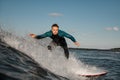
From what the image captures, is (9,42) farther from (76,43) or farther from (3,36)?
(76,43)

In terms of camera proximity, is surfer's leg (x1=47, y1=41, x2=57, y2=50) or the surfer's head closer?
the surfer's head

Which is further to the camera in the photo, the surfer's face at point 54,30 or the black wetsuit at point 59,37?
the black wetsuit at point 59,37

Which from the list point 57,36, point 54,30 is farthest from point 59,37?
point 54,30

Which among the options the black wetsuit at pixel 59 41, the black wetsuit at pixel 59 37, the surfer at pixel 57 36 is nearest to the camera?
the surfer at pixel 57 36

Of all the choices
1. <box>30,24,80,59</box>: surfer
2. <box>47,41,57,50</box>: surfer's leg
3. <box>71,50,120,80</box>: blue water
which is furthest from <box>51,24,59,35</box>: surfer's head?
<box>71,50,120,80</box>: blue water

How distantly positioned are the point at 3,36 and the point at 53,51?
135 inches

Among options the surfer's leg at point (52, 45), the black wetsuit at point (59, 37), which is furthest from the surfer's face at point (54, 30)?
the surfer's leg at point (52, 45)

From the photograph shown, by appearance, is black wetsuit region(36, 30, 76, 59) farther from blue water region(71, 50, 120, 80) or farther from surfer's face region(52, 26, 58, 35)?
blue water region(71, 50, 120, 80)

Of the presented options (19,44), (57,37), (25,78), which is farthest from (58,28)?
(25,78)

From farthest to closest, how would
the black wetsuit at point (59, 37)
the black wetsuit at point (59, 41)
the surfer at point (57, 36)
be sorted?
the black wetsuit at point (59, 41), the black wetsuit at point (59, 37), the surfer at point (57, 36)

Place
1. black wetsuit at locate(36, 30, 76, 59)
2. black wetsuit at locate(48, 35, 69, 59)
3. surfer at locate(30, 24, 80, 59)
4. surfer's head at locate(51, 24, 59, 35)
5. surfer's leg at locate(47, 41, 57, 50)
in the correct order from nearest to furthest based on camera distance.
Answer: surfer's head at locate(51, 24, 59, 35) < surfer at locate(30, 24, 80, 59) < black wetsuit at locate(36, 30, 76, 59) < black wetsuit at locate(48, 35, 69, 59) < surfer's leg at locate(47, 41, 57, 50)

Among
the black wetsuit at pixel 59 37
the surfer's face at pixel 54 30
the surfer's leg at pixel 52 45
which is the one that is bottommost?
the surfer's leg at pixel 52 45

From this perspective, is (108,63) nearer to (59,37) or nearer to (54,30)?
(59,37)

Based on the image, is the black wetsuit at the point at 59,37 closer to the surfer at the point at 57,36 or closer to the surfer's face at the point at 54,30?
the surfer at the point at 57,36
